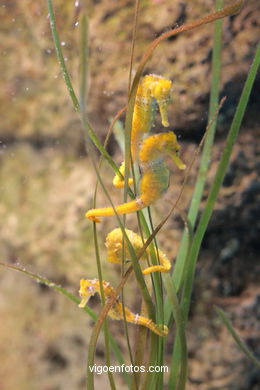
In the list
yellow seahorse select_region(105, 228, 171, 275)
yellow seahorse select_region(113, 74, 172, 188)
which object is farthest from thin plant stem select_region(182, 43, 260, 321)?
yellow seahorse select_region(113, 74, 172, 188)

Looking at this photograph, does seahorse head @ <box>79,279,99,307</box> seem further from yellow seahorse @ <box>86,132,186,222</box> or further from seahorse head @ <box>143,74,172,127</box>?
seahorse head @ <box>143,74,172,127</box>

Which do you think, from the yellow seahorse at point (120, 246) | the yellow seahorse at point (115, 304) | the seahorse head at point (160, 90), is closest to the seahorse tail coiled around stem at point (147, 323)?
the yellow seahorse at point (115, 304)

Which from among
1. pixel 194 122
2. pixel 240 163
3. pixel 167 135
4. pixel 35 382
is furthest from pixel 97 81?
pixel 35 382

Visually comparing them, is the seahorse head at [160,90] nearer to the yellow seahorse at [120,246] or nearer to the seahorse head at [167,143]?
the seahorse head at [167,143]

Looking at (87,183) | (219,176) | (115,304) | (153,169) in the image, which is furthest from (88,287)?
(87,183)

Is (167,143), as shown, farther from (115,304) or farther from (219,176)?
(115,304)
